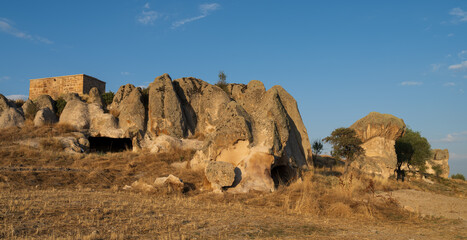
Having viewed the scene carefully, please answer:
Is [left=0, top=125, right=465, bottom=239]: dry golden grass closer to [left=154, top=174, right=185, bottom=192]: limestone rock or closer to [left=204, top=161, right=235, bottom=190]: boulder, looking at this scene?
[left=154, top=174, right=185, bottom=192]: limestone rock

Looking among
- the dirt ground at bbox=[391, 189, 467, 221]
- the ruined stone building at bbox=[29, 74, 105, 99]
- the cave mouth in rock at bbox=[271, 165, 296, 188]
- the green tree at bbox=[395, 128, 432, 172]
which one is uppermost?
the ruined stone building at bbox=[29, 74, 105, 99]

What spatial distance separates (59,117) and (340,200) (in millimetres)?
20136

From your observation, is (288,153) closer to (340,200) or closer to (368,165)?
(340,200)

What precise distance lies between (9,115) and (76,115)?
3.95m

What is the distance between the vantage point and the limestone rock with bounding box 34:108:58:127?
20344 mm

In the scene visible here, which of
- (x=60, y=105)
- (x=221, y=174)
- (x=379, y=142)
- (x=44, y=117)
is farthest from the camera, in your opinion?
(x=60, y=105)

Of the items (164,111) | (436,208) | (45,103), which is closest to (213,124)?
(164,111)

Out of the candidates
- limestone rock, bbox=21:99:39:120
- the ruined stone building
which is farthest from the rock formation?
the ruined stone building

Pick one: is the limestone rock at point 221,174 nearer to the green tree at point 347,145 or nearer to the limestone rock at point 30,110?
the green tree at point 347,145

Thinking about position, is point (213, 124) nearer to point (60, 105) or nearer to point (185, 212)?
point (60, 105)

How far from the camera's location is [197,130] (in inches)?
865

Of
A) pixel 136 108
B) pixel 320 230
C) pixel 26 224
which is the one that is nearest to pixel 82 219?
pixel 26 224

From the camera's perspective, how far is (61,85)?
2961cm

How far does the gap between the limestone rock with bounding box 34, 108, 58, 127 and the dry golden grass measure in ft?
32.3
